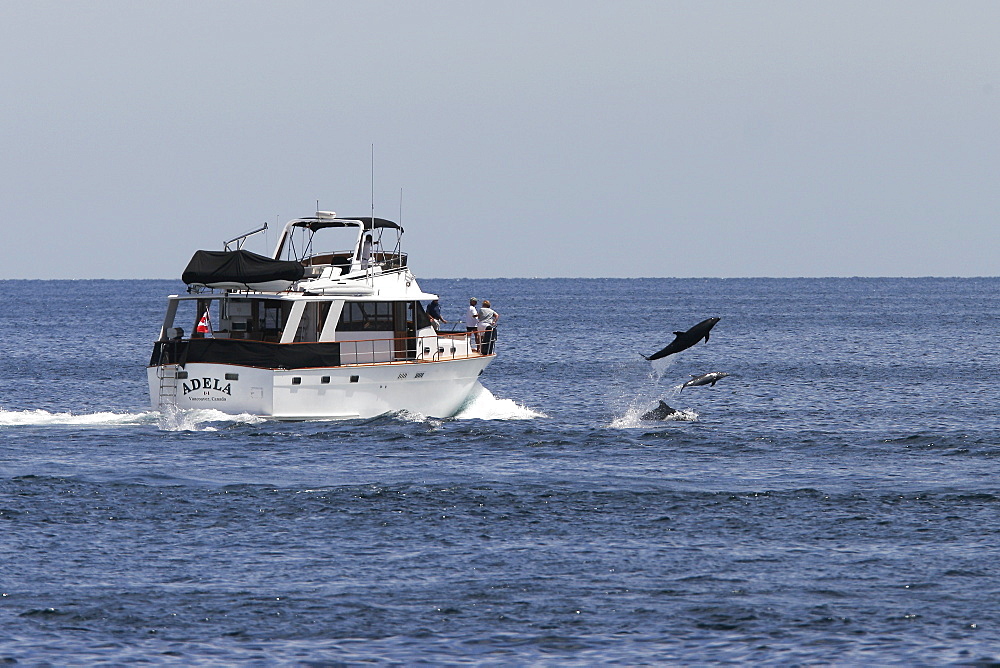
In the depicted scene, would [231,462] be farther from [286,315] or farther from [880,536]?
[880,536]

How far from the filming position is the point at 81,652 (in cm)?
1395

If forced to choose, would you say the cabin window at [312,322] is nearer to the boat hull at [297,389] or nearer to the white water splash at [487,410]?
the boat hull at [297,389]

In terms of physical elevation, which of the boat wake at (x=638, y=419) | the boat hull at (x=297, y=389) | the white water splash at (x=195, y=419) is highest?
the boat hull at (x=297, y=389)

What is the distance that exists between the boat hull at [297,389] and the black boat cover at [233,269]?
1961mm

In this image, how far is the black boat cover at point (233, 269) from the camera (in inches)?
1128

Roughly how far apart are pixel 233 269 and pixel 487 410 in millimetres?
8020

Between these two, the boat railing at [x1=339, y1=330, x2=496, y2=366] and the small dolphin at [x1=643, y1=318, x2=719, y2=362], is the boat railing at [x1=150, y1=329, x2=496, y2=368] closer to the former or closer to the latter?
the boat railing at [x1=339, y1=330, x2=496, y2=366]

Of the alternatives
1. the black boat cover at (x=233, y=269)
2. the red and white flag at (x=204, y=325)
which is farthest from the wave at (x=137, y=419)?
the black boat cover at (x=233, y=269)

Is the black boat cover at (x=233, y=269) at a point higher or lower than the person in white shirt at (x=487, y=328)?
higher

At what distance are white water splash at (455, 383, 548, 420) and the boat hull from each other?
2017 mm

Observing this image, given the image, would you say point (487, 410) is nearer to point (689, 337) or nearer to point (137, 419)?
point (689, 337)

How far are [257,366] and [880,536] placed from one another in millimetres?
14210

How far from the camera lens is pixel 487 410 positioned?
3338 cm

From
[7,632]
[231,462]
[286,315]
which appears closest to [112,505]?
[231,462]
